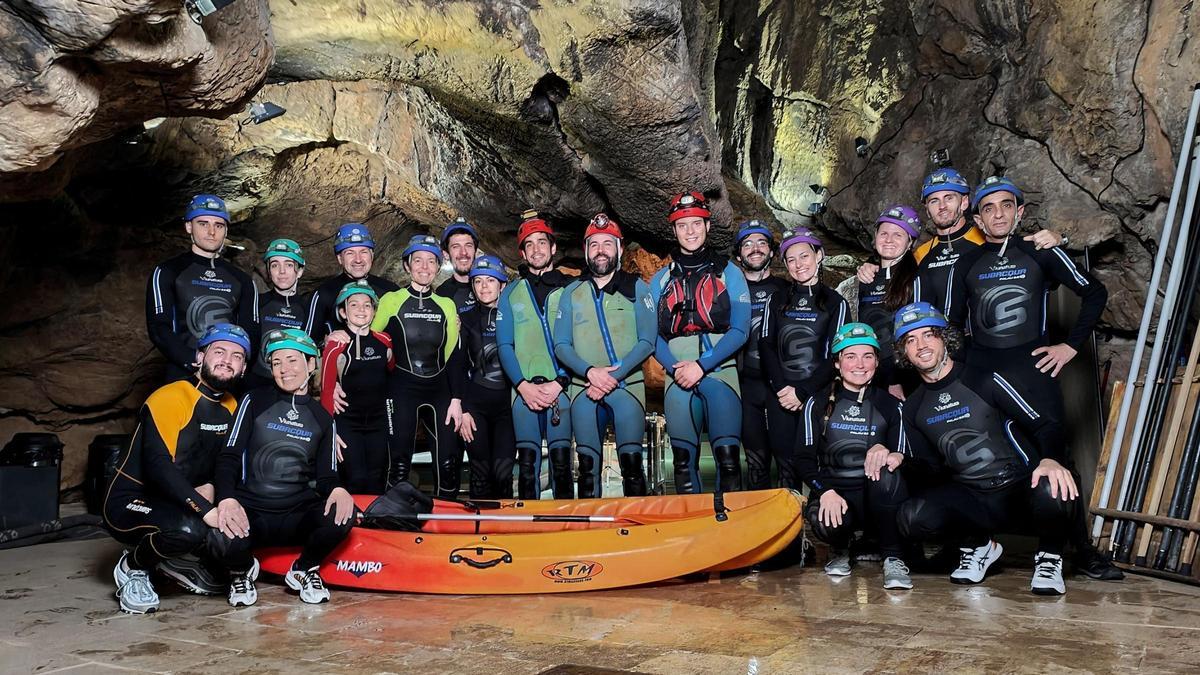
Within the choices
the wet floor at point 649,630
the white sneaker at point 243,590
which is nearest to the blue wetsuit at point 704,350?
the wet floor at point 649,630

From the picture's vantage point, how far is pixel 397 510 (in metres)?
4.85

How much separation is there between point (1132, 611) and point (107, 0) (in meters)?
4.71

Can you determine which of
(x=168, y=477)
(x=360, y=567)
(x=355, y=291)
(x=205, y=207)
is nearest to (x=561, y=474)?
(x=360, y=567)

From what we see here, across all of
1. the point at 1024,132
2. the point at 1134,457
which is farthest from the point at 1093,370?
the point at 1024,132

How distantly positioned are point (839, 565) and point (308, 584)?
261cm

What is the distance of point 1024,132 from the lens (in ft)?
23.1

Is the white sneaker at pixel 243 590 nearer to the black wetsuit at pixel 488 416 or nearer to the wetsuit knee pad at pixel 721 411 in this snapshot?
the black wetsuit at pixel 488 416

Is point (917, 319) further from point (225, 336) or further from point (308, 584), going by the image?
point (225, 336)

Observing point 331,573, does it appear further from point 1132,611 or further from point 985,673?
point 1132,611

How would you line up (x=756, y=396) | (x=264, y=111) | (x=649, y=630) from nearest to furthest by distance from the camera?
(x=649, y=630) → (x=756, y=396) → (x=264, y=111)

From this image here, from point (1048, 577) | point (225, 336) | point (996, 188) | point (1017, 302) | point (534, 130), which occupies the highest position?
point (534, 130)

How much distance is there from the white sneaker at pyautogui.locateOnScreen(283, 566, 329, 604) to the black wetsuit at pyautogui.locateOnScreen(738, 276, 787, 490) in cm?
262

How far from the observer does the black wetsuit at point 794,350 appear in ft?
18.3

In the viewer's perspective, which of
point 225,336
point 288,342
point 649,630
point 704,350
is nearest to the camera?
point 649,630
